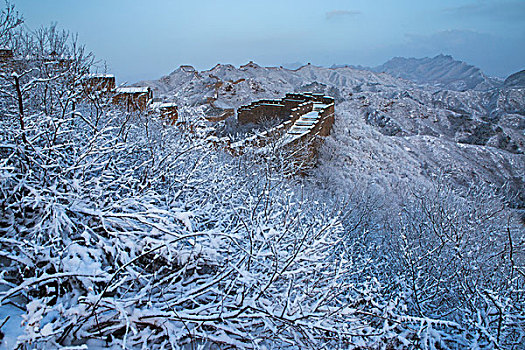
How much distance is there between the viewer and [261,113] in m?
17.7

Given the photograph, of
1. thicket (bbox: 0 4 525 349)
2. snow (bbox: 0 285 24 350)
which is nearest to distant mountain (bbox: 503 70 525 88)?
thicket (bbox: 0 4 525 349)

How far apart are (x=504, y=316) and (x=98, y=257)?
420 centimetres

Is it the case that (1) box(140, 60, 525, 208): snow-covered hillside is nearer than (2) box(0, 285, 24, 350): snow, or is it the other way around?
(2) box(0, 285, 24, 350): snow

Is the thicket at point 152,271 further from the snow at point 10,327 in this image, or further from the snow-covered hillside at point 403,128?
the snow-covered hillside at point 403,128

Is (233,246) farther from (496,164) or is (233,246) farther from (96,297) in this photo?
(496,164)

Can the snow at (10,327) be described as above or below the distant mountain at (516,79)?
above

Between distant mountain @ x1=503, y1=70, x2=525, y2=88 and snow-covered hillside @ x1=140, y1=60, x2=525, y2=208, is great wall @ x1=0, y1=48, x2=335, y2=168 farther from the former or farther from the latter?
distant mountain @ x1=503, y1=70, x2=525, y2=88

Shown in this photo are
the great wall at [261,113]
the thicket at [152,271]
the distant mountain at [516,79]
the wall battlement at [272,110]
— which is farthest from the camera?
the distant mountain at [516,79]

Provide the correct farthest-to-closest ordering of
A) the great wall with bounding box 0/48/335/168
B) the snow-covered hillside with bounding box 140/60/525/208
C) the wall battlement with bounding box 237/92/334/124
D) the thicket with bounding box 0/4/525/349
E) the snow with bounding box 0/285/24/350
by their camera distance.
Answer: the wall battlement with bounding box 237/92/334/124, the snow-covered hillside with bounding box 140/60/525/208, the great wall with bounding box 0/48/335/168, the thicket with bounding box 0/4/525/349, the snow with bounding box 0/285/24/350

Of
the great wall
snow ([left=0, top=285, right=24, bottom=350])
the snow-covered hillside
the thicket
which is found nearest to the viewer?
snow ([left=0, top=285, right=24, bottom=350])

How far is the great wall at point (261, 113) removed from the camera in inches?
287

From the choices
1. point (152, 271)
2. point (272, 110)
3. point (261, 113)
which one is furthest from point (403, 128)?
point (152, 271)

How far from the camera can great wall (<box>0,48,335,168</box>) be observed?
287 inches

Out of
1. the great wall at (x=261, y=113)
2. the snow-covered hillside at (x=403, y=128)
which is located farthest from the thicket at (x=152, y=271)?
the snow-covered hillside at (x=403, y=128)
